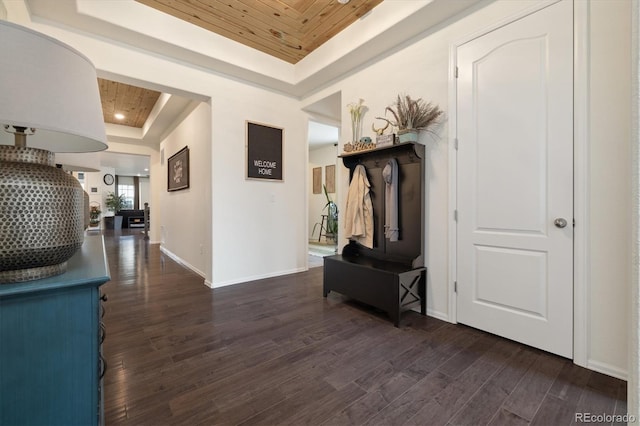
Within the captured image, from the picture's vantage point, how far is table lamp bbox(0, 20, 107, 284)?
2.31 ft

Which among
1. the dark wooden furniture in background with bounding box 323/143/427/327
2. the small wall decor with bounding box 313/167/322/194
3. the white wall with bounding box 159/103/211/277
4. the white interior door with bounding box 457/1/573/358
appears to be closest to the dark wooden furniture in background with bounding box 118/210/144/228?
the white wall with bounding box 159/103/211/277

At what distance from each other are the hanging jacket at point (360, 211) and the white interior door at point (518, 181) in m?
0.90

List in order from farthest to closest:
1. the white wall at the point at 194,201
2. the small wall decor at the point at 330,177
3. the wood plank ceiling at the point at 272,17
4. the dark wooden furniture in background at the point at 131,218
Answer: the dark wooden furniture in background at the point at 131,218, the small wall decor at the point at 330,177, the white wall at the point at 194,201, the wood plank ceiling at the point at 272,17

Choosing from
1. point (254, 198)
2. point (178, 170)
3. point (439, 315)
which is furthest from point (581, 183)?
point (178, 170)

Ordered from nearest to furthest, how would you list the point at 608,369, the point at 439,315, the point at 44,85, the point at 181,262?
the point at 44,85, the point at 608,369, the point at 439,315, the point at 181,262

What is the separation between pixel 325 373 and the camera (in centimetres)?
167

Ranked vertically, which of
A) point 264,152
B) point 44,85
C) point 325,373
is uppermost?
point 264,152

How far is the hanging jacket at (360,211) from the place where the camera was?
9.64ft

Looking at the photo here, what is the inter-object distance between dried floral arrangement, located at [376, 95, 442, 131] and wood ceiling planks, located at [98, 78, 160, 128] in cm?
414

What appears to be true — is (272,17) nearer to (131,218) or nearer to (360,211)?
(360,211)

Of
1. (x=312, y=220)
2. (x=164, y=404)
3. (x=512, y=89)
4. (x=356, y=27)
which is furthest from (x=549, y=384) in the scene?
(x=312, y=220)

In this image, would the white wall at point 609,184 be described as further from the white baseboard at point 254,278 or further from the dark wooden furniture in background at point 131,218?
the dark wooden furniture in background at point 131,218

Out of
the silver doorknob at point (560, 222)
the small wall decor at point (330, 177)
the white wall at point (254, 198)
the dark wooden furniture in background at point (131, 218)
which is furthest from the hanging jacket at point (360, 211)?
the dark wooden furniture in background at point (131, 218)

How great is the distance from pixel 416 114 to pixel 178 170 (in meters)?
4.28
